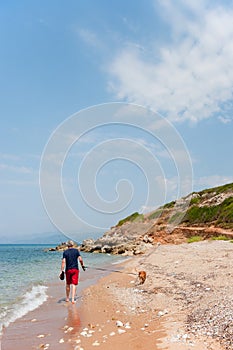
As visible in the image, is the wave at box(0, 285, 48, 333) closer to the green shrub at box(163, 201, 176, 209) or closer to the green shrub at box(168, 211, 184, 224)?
the green shrub at box(168, 211, 184, 224)

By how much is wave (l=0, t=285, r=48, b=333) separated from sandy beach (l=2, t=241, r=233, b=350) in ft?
1.26

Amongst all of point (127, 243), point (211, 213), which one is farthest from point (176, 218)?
point (127, 243)

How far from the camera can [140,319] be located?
9477 mm

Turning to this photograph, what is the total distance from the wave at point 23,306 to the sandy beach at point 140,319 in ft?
1.26

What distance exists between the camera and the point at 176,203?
262ft

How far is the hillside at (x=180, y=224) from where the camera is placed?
51378 mm

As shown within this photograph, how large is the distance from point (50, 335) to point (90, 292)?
6.98m

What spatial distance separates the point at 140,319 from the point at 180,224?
184 feet

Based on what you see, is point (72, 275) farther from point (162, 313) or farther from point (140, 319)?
point (162, 313)

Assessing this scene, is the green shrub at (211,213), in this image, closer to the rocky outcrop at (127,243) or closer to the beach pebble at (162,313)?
the rocky outcrop at (127,243)

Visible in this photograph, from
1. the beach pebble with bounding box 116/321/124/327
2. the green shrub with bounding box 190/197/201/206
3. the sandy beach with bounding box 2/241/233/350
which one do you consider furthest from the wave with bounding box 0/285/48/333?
the green shrub with bounding box 190/197/201/206

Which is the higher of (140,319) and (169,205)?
(169,205)

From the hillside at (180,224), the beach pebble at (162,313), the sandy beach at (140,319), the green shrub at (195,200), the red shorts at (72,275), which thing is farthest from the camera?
the green shrub at (195,200)

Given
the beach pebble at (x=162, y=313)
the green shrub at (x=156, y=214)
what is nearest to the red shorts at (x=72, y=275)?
the beach pebble at (x=162, y=313)
